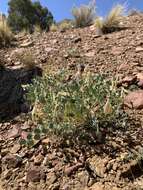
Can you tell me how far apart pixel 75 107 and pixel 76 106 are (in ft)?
0.17

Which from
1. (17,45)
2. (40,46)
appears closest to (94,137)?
(40,46)

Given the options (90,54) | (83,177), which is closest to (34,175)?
(83,177)

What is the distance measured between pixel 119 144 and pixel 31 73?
267cm

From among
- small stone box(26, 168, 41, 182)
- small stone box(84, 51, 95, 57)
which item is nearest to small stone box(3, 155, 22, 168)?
small stone box(26, 168, 41, 182)

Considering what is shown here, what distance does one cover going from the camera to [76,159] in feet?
13.9

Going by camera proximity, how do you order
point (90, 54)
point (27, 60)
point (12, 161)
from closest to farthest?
point (12, 161), point (27, 60), point (90, 54)

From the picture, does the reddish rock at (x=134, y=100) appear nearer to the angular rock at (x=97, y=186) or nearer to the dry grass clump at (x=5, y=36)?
the angular rock at (x=97, y=186)

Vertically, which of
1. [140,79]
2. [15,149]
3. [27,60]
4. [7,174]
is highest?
[27,60]

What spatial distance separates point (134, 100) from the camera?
5051 mm

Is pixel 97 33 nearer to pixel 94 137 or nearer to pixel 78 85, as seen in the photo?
pixel 78 85

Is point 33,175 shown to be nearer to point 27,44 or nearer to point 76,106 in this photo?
point 76,106

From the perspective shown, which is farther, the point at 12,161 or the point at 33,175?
the point at 12,161

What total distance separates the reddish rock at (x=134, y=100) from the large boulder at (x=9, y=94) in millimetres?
1443

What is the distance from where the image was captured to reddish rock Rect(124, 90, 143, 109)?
4.97 meters
